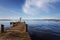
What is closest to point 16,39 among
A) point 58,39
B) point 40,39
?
point 40,39

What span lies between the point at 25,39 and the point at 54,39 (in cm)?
1412

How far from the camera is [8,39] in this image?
552cm

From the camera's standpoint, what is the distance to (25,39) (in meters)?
5.36

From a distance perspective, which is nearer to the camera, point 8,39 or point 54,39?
point 8,39

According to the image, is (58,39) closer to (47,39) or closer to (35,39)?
(47,39)

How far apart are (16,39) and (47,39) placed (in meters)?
13.8

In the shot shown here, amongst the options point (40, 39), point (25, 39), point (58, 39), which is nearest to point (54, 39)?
point (58, 39)

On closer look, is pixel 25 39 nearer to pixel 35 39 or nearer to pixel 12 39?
pixel 12 39

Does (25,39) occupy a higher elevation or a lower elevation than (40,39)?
higher

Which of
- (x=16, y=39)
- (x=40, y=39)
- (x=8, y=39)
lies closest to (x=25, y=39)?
(x=16, y=39)

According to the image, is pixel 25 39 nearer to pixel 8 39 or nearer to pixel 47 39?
pixel 8 39

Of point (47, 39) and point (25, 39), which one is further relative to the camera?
point (47, 39)

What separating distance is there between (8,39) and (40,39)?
13459 mm

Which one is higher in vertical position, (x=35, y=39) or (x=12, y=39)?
(x=12, y=39)
